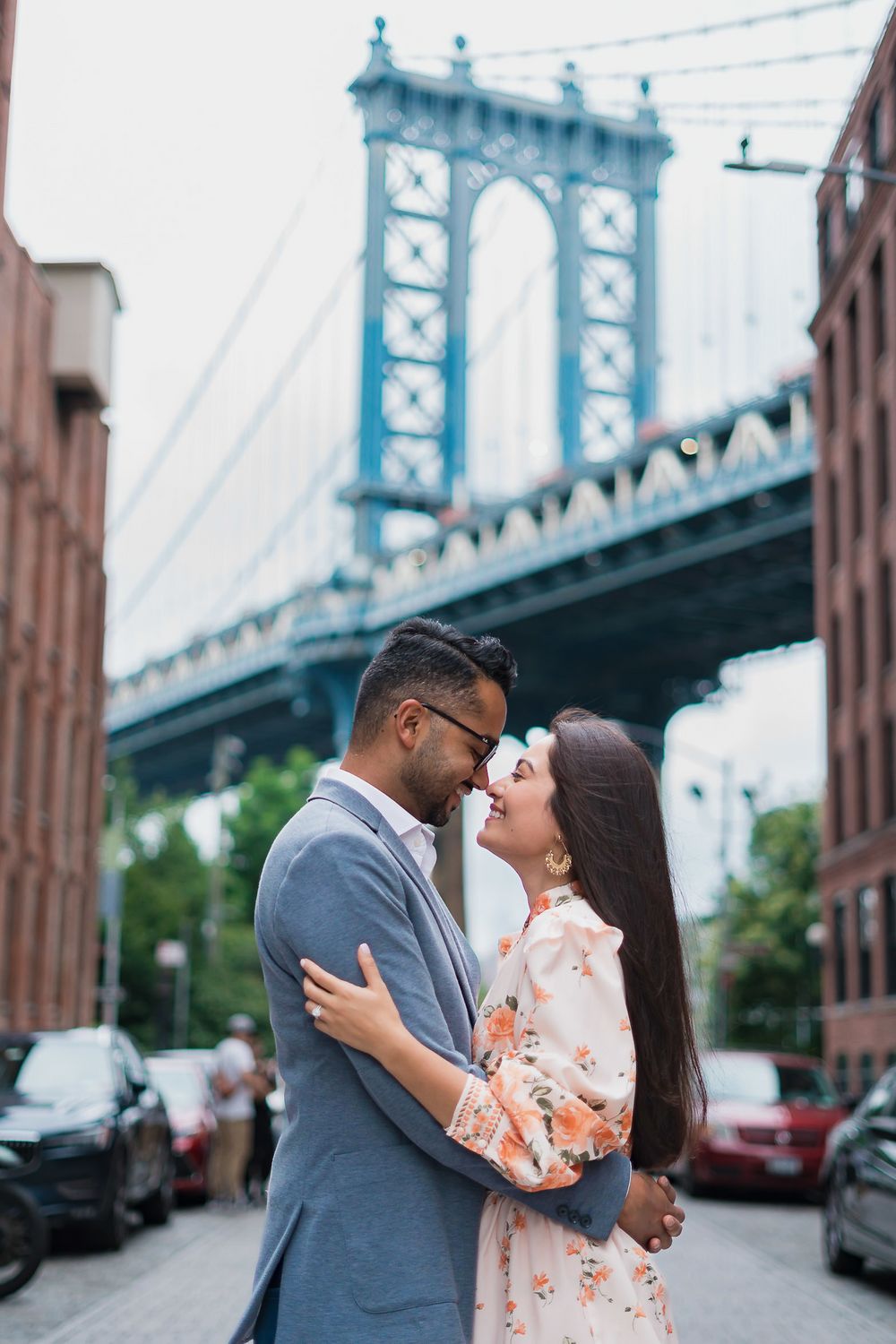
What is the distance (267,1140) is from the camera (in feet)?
60.0

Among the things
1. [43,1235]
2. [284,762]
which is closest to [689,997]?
[43,1235]

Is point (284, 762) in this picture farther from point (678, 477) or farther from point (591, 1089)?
point (591, 1089)

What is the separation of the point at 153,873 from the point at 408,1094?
6257 cm

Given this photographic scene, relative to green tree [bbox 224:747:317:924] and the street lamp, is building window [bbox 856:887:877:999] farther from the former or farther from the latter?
green tree [bbox 224:747:317:924]

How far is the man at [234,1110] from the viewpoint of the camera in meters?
17.5

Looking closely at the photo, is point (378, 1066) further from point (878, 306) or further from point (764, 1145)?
point (878, 306)

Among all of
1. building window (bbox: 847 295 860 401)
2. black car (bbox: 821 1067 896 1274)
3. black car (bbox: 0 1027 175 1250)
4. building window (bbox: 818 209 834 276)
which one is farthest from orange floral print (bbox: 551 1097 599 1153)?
building window (bbox: 818 209 834 276)

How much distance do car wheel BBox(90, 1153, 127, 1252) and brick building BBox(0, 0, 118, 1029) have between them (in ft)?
61.1

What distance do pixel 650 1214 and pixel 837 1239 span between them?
9977mm

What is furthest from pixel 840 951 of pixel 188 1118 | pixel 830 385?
pixel 188 1118

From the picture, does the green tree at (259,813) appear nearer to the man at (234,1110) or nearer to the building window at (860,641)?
the building window at (860,641)

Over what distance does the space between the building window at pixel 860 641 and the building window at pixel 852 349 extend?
4417 mm

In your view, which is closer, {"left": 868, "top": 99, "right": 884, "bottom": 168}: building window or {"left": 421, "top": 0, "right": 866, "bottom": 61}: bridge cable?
{"left": 421, "top": 0, "right": 866, "bottom": 61}: bridge cable

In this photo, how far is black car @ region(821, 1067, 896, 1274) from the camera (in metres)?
11.1
